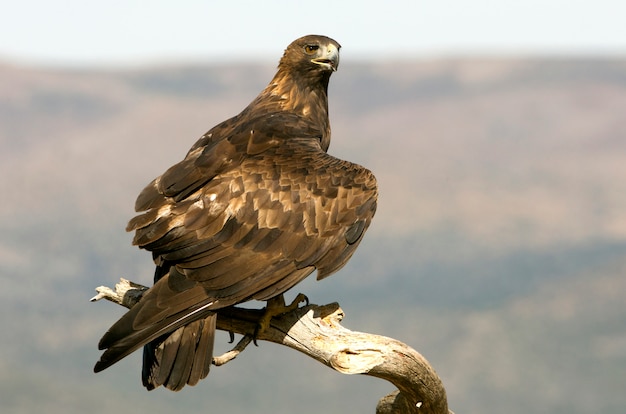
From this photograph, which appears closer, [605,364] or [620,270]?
[605,364]

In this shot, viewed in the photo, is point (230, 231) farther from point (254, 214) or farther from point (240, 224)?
point (254, 214)

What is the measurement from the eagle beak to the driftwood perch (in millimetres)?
2825

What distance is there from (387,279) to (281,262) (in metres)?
73.0

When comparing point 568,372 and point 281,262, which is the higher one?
point 568,372

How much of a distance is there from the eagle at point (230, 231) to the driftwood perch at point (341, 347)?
24 cm

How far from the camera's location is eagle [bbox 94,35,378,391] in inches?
348

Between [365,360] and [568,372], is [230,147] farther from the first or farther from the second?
[568,372]

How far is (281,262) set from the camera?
9.34 meters

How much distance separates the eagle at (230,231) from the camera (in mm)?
8844

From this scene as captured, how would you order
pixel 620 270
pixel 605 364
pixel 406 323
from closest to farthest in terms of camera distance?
pixel 605 364 < pixel 406 323 < pixel 620 270

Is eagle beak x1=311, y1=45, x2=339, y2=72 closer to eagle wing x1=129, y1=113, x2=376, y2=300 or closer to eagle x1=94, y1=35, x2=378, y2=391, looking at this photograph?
eagle x1=94, y1=35, x2=378, y2=391

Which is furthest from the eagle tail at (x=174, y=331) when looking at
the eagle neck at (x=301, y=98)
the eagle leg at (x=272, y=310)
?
the eagle neck at (x=301, y=98)

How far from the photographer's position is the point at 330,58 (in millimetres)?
11453

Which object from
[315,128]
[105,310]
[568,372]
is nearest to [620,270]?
[568,372]
